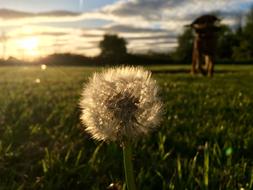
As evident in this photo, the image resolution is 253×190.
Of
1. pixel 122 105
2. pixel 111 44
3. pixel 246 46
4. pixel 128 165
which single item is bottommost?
pixel 246 46

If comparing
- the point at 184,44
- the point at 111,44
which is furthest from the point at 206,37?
the point at 184,44

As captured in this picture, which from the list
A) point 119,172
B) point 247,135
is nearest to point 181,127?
point 247,135

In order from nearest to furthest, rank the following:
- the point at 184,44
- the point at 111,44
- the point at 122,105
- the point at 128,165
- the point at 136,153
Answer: the point at 128,165 → the point at 122,105 → the point at 136,153 → the point at 111,44 → the point at 184,44

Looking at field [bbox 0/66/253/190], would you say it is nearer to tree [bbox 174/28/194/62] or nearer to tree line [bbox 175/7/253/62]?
tree line [bbox 175/7/253/62]

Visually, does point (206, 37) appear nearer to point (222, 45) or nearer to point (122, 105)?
point (122, 105)

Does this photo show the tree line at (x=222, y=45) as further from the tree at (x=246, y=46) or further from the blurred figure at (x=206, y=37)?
the blurred figure at (x=206, y=37)

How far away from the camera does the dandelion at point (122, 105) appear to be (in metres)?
2.04

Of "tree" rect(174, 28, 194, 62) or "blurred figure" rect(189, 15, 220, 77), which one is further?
"tree" rect(174, 28, 194, 62)

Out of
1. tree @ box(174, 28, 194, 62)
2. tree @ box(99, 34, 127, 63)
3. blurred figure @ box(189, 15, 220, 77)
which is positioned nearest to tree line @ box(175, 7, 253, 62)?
Answer: tree @ box(174, 28, 194, 62)

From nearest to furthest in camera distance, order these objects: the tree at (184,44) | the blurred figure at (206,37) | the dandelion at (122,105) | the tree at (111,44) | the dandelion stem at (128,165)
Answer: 1. the dandelion stem at (128,165)
2. the dandelion at (122,105)
3. the blurred figure at (206,37)
4. the tree at (111,44)
5. the tree at (184,44)

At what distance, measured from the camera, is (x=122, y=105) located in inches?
81.9

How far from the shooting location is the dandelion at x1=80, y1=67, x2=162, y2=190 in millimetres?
2035

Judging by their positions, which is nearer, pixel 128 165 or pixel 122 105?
pixel 128 165

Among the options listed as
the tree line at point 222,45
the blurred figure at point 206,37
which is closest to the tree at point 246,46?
the tree line at point 222,45
